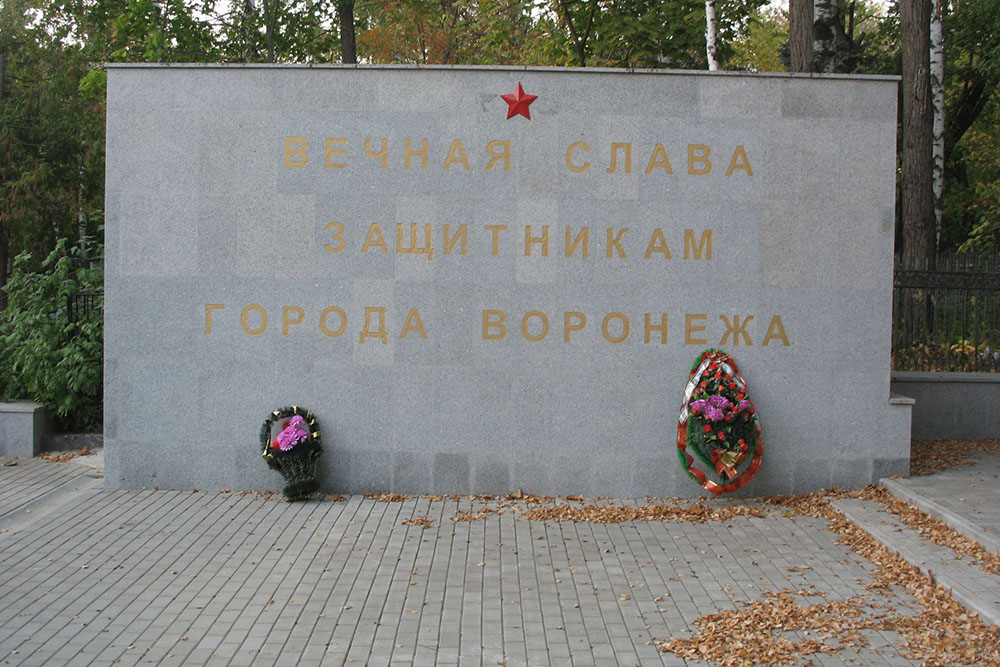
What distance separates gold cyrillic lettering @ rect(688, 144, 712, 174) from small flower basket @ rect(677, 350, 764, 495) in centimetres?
179

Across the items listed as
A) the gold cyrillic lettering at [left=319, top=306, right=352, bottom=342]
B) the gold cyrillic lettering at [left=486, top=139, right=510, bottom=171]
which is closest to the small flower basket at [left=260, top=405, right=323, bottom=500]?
the gold cyrillic lettering at [left=319, top=306, right=352, bottom=342]

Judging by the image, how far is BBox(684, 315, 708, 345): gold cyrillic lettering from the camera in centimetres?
893

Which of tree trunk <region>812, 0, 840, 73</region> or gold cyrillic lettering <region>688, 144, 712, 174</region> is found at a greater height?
tree trunk <region>812, 0, 840, 73</region>

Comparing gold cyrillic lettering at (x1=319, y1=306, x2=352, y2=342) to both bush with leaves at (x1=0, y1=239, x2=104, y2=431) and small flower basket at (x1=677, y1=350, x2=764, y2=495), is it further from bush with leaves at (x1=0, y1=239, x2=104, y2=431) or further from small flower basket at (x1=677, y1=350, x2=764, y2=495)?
bush with leaves at (x1=0, y1=239, x2=104, y2=431)

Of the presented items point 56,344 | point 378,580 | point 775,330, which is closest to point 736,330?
point 775,330

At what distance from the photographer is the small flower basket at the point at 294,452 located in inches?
337

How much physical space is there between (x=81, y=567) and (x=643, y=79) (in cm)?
652

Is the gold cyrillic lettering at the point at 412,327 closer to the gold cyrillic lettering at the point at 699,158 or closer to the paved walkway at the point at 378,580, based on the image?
the paved walkway at the point at 378,580

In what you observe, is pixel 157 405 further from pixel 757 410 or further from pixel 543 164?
pixel 757 410

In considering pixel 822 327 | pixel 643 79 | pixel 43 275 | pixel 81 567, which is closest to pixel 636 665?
pixel 81 567

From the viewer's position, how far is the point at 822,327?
8.95 meters

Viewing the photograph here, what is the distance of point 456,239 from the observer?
892 centimetres

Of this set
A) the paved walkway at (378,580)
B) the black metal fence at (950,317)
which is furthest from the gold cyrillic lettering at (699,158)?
the black metal fence at (950,317)

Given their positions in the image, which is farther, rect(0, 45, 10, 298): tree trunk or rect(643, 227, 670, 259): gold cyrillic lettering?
rect(0, 45, 10, 298): tree trunk
